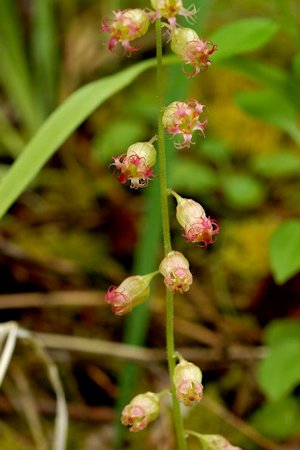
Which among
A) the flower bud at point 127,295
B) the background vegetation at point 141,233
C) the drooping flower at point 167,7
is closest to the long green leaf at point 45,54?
the background vegetation at point 141,233

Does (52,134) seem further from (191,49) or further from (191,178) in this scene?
(191,178)

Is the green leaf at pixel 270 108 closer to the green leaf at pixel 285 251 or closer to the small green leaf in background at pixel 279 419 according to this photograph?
the green leaf at pixel 285 251

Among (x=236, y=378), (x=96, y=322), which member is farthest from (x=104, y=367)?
(x=236, y=378)

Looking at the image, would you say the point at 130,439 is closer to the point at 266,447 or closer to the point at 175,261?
the point at 266,447

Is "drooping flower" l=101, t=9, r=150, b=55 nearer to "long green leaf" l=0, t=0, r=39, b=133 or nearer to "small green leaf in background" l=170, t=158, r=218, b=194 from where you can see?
"small green leaf in background" l=170, t=158, r=218, b=194

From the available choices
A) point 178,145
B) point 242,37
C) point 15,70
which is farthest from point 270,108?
point 15,70

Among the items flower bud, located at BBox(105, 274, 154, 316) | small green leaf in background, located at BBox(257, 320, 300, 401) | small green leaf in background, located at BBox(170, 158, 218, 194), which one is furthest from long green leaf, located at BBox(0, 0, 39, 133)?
flower bud, located at BBox(105, 274, 154, 316)

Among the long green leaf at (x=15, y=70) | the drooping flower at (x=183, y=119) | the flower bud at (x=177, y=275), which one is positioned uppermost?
the long green leaf at (x=15, y=70)
